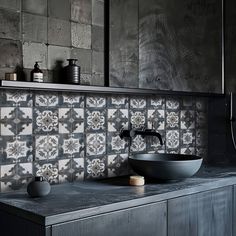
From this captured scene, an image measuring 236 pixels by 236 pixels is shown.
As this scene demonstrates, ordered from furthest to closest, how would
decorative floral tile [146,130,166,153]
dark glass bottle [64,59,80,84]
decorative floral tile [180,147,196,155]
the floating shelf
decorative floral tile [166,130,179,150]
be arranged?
1. decorative floral tile [180,147,196,155]
2. decorative floral tile [166,130,179,150]
3. decorative floral tile [146,130,166,153]
4. dark glass bottle [64,59,80,84]
5. the floating shelf

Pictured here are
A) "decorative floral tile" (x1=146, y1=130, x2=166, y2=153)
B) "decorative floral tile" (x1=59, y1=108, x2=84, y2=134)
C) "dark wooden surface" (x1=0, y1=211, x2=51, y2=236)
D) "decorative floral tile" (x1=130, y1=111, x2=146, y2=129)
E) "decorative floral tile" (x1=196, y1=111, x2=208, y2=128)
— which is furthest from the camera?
"decorative floral tile" (x1=196, y1=111, x2=208, y2=128)

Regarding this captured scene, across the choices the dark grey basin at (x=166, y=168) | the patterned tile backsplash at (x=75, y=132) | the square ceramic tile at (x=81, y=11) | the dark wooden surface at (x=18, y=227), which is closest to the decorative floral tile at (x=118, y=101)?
the patterned tile backsplash at (x=75, y=132)

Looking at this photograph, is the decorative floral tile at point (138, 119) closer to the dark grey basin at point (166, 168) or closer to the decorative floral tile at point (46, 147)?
the dark grey basin at point (166, 168)


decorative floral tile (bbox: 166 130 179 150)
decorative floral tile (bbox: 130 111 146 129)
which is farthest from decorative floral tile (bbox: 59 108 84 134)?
decorative floral tile (bbox: 166 130 179 150)

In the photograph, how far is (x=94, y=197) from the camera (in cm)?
187

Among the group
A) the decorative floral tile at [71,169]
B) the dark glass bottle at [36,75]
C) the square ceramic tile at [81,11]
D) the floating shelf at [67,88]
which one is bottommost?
the decorative floral tile at [71,169]

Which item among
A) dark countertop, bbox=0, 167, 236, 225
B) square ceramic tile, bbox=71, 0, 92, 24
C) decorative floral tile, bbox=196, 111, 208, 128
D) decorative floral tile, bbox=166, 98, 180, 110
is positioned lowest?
dark countertop, bbox=0, 167, 236, 225

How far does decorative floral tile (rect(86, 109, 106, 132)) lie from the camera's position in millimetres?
2391

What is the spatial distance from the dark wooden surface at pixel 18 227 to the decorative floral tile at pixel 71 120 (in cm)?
66

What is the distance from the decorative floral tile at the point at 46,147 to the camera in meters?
2.16

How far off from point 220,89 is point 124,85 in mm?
924

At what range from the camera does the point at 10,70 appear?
1996 mm

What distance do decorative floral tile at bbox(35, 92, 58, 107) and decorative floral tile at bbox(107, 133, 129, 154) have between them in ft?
1.55

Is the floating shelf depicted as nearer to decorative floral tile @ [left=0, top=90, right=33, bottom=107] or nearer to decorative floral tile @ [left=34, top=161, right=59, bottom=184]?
decorative floral tile @ [left=0, top=90, right=33, bottom=107]
